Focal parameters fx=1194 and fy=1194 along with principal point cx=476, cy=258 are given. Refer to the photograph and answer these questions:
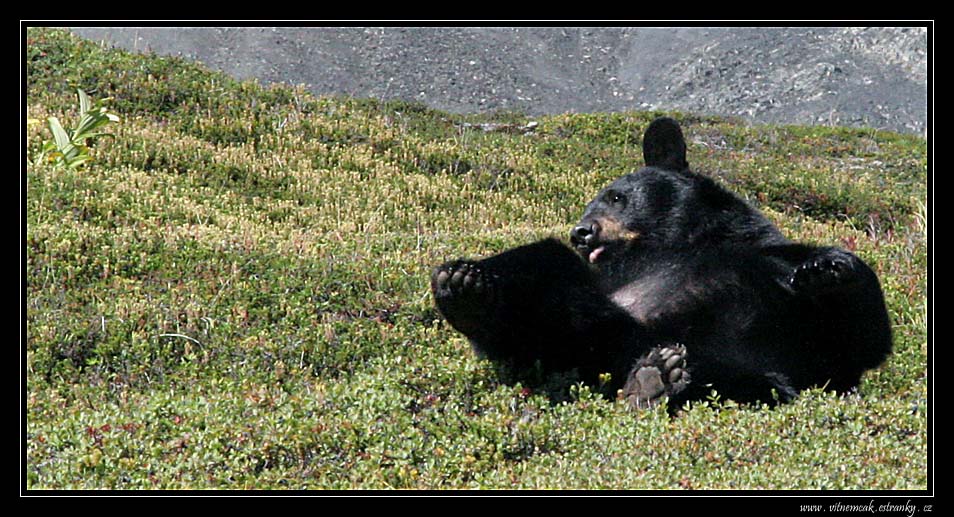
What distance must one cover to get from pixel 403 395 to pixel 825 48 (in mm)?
34357

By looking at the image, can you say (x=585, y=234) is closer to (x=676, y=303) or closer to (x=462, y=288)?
(x=676, y=303)

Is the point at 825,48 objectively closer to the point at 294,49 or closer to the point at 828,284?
the point at 294,49

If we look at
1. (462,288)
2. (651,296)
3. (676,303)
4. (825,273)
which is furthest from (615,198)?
(825,273)

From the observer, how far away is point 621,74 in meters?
38.1

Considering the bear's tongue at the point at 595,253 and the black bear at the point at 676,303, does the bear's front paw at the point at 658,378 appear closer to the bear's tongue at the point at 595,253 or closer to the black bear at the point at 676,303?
the black bear at the point at 676,303

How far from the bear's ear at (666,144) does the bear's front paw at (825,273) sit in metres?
1.80

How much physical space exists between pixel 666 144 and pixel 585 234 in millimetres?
953

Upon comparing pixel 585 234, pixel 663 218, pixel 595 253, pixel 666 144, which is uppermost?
pixel 666 144

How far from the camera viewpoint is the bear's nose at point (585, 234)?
26.0ft

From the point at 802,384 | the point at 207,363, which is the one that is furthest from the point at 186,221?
the point at 802,384

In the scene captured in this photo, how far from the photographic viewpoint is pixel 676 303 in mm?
7355

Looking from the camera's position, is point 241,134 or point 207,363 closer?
point 207,363

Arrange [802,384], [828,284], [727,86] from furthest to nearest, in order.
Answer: [727,86] → [802,384] → [828,284]

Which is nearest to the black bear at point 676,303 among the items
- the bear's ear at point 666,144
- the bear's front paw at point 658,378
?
the bear's front paw at point 658,378
